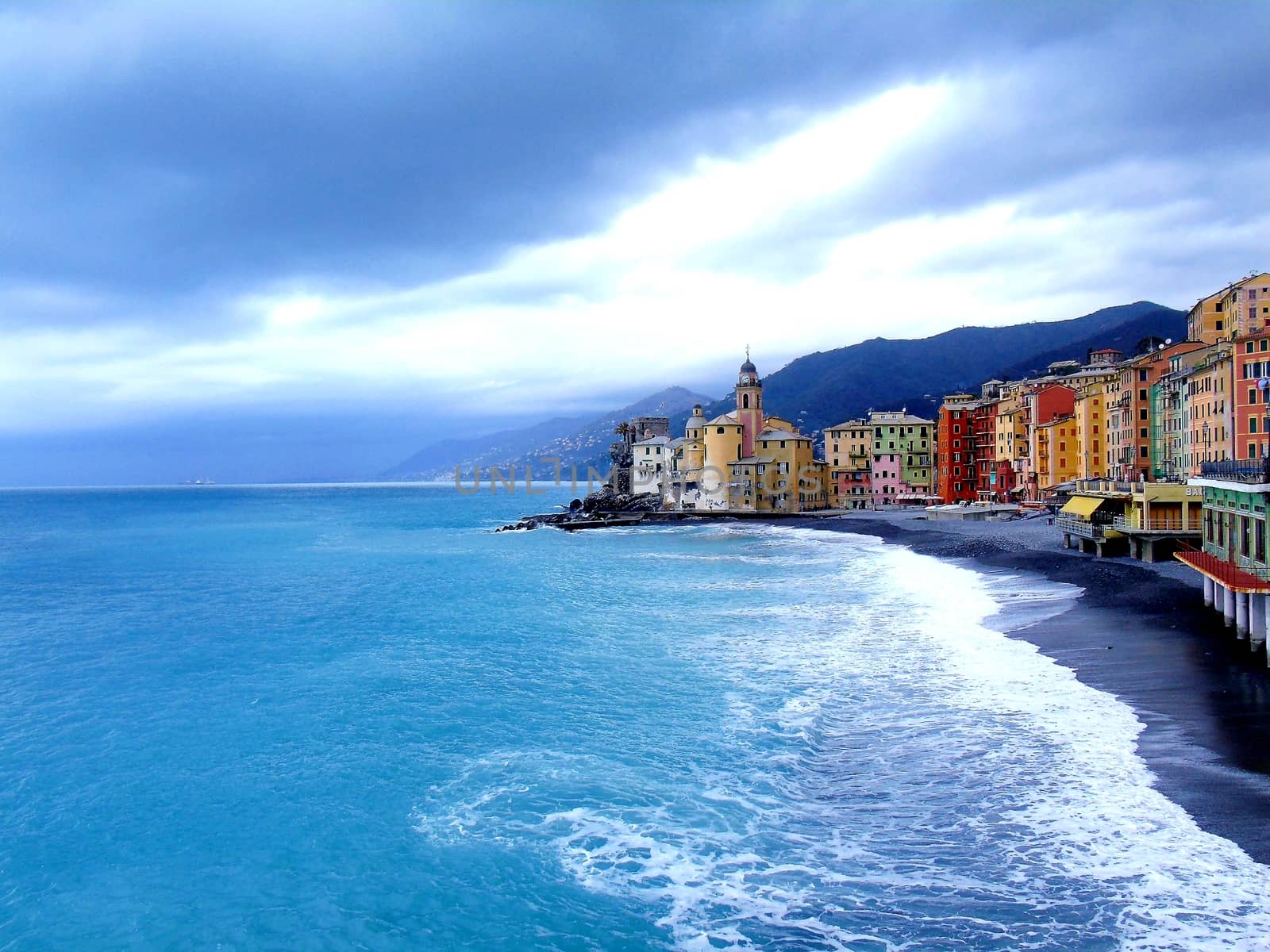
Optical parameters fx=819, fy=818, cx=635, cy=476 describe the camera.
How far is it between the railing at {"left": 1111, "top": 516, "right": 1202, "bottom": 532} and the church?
2465 inches

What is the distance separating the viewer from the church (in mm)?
110062

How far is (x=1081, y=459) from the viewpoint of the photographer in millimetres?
84688

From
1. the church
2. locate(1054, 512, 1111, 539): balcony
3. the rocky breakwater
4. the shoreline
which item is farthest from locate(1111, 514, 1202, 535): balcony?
the rocky breakwater

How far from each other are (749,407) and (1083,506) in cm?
6592

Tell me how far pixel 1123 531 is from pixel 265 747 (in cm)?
4575

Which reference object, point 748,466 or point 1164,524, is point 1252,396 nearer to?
point 1164,524

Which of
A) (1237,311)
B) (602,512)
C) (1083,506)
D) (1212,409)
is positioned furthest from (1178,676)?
(602,512)

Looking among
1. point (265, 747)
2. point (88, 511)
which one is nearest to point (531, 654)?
point (265, 747)

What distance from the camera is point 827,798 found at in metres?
15.8

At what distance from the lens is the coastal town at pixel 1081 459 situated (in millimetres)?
32312

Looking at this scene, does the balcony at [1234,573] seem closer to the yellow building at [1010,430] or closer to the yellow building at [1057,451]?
the yellow building at [1057,451]

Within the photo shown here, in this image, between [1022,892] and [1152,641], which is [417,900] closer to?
[1022,892]

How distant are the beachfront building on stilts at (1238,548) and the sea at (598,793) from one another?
Answer: 224 inches

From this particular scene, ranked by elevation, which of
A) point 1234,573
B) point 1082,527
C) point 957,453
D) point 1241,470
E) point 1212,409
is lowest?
point 1082,527
